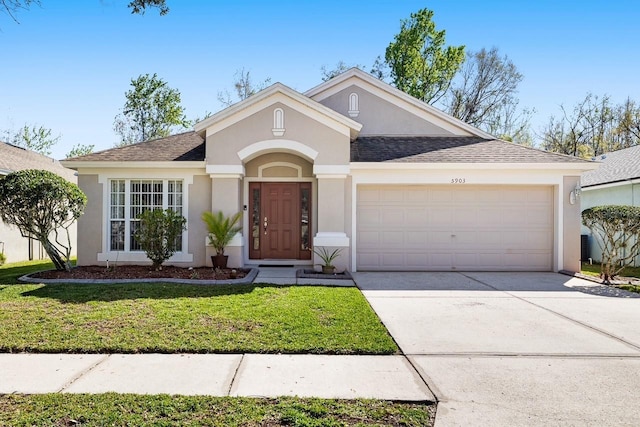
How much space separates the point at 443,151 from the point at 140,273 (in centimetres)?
890

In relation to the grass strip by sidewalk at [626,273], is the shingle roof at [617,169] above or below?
above

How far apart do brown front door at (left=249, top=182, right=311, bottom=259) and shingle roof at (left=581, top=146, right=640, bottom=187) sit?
36.5ft

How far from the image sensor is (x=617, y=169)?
1558 cm

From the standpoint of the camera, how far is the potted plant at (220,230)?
10.3 meters

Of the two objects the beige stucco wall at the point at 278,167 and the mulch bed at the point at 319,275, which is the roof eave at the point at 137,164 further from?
the mulch bed at the point at 319,275

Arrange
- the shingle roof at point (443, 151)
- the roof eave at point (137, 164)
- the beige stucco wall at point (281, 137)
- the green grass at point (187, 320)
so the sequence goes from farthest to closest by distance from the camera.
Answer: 1. the shingle roof at point (443, 151)
2. the roof eave at point (137, 164)
3. the beige stucco wall at point (281, 137)
4. the green grass at point (187, 320)

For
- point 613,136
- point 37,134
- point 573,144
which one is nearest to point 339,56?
point 573,144

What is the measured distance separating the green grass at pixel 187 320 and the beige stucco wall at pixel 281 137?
397 centimetres

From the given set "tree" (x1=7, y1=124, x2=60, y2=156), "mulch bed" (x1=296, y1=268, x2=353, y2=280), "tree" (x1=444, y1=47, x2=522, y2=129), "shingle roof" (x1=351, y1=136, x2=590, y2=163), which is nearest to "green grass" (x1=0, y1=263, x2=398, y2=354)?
"mulch bed" (x1=296, y1=268, x2=353, y2=280)

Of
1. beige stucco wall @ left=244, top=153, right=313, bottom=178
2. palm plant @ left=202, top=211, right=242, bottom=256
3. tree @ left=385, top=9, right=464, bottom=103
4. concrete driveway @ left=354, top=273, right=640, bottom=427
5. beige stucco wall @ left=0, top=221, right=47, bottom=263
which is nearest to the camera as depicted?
concrete driveway @ left=354, top=273, right=640, bottom=427

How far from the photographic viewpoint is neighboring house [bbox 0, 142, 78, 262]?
13.9m

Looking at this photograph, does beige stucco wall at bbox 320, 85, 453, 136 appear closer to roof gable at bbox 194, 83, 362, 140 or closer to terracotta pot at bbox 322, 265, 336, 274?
roof gable at bbox 194, 83, 362, 140

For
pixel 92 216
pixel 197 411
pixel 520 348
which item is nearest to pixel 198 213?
pixel 92 216

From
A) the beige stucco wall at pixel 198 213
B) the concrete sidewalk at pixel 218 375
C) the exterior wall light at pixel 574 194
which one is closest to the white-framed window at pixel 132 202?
the beige stucco wall at pixel 198 213
